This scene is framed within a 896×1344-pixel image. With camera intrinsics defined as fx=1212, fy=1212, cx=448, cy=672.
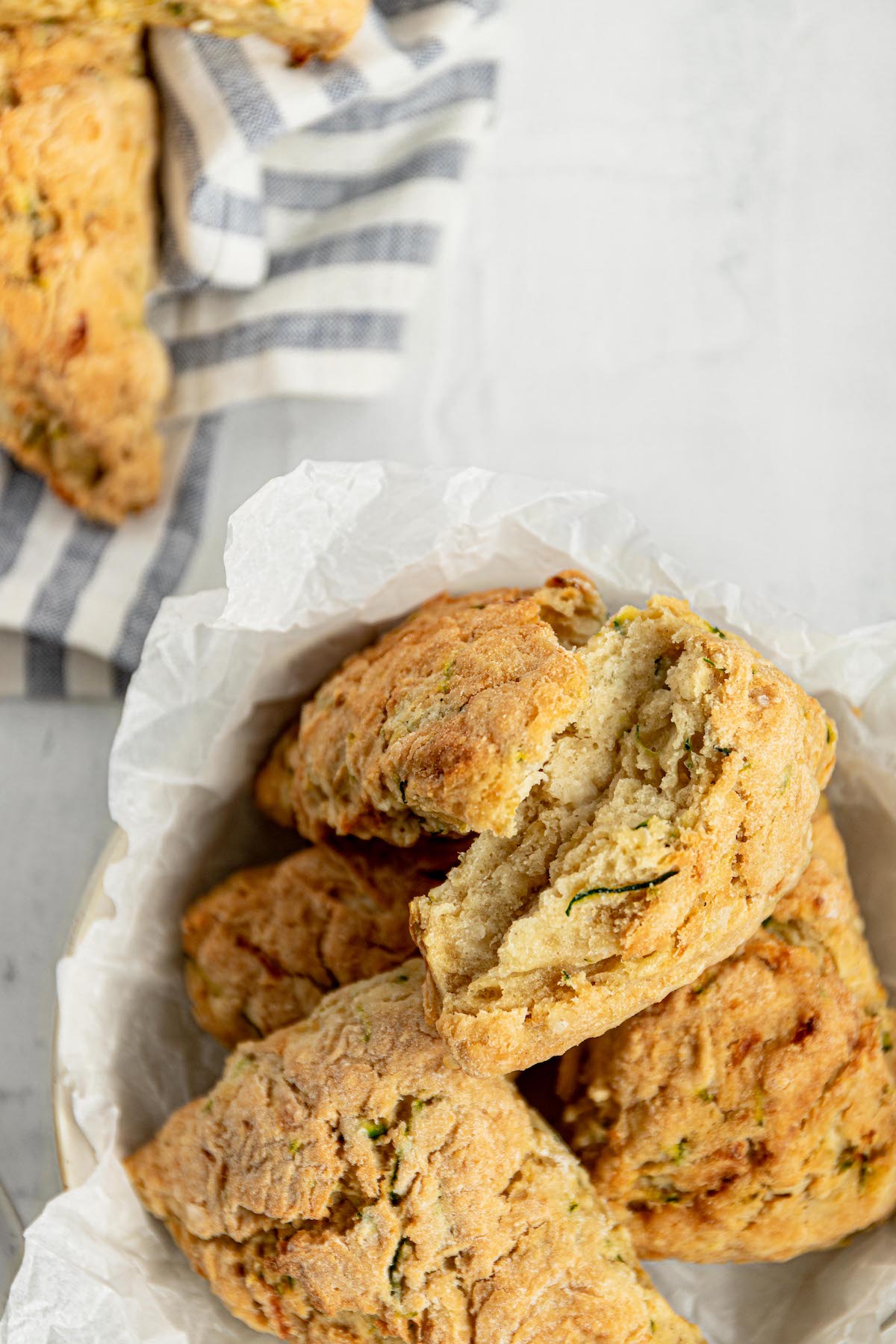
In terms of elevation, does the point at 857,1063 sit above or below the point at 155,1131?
above

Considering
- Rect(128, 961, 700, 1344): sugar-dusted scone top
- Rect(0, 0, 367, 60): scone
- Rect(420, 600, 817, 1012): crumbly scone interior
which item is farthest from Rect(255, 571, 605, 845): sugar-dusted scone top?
Rect(0, 0, 367, 60): scone

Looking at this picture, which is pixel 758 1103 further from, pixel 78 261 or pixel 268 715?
pixel 78 261

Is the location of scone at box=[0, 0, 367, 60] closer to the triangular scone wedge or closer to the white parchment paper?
the white parchment paper

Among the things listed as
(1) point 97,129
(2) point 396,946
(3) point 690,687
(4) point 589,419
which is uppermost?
(1) point 97,129

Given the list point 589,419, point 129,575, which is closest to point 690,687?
point 589,419

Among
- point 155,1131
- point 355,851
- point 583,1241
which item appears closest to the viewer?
point 583,1241

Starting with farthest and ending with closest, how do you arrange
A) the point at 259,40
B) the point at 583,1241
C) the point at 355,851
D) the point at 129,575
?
the point at 129,575, the point at 259,40, the point at 355,851, the point at 583,1241

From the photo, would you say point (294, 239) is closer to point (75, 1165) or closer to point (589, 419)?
point (589, 419)
